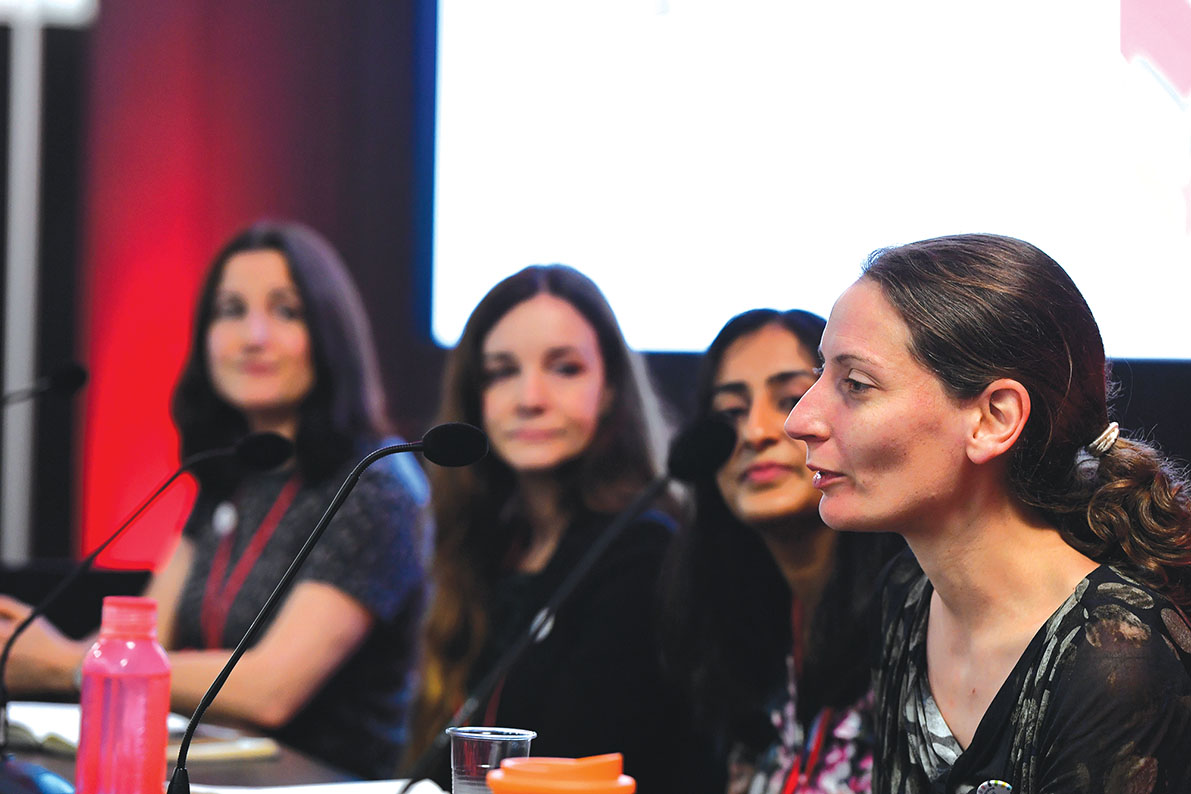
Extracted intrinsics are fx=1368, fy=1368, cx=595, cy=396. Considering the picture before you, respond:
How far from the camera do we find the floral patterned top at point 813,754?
1827 millimetres

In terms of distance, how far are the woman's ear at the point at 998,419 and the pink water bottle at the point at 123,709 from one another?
921 millimetres

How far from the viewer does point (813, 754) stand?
1.87m

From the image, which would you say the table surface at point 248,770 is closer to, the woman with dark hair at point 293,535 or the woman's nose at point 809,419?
the woman with dark hair at point 293,535

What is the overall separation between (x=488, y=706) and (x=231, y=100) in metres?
2.56

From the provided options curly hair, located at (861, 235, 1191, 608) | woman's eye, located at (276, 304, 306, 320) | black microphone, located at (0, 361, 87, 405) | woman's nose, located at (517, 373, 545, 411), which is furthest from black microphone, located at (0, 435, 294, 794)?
woman's eye, located at (276, 304, 306, 320)

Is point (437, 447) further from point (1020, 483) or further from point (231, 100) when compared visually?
point (231, 100)

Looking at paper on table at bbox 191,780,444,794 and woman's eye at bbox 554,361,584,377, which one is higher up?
woman's eye at bbox 554,361,584,377

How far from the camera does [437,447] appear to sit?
1.31 m

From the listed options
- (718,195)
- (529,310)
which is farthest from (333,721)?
(718,195)

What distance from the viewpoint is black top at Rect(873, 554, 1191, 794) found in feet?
4.17

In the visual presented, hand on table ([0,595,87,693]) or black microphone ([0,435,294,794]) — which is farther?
hand on table ([0,595,87,693])

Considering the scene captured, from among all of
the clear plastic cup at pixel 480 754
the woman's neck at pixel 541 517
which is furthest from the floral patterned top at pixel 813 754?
the clear plastic cup at pixel 480 754

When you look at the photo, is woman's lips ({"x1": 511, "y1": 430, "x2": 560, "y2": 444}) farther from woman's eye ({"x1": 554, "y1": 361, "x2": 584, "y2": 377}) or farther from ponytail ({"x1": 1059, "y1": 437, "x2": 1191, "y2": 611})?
ponytail ({"x1": 1059, "y1": 437, "x2": 1191, "y2": 611})

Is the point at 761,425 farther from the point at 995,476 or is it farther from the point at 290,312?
the point at 290,312
